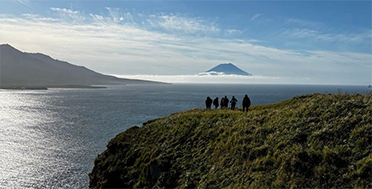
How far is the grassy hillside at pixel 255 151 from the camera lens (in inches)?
602

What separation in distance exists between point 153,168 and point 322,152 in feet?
45.0

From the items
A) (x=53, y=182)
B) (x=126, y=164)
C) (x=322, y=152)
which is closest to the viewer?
(x=322, y=152)

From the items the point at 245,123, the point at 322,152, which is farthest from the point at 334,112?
the point at 245,123

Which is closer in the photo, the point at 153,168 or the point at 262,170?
the point at 262,170

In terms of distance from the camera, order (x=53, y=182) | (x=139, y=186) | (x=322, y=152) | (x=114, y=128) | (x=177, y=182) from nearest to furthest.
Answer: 1. (x=322, y=152)
2. (x=177, y=182)
3. (x=139, y=186)
4. (x=53, y=182)
5. (x=114, y=128)

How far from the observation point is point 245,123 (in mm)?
23578

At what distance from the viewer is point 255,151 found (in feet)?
61.6

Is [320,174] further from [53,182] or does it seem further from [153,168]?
[53,182]

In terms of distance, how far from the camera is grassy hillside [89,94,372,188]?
602 inches

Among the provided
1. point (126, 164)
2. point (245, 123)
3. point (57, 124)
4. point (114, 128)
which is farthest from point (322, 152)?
point (57, 124)

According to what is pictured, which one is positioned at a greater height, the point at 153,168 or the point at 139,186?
the point at 153,168

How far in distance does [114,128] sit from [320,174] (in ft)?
176

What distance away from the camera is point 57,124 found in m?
67.9

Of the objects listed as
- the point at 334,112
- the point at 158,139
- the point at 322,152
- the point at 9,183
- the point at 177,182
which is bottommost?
the point at 9,183
